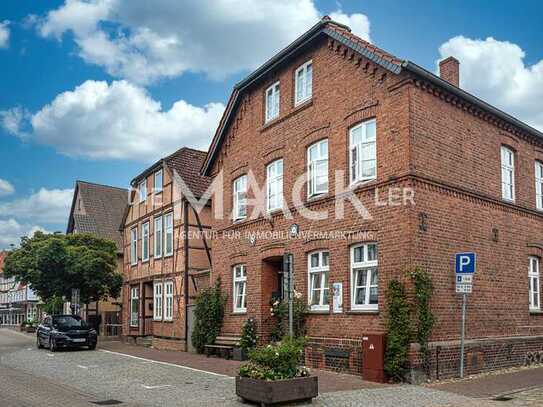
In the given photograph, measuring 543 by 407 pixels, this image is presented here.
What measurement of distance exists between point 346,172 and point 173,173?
12.8 meters

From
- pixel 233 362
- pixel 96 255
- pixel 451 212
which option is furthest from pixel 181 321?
pixel 451 212

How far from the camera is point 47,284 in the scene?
32188 millimetres

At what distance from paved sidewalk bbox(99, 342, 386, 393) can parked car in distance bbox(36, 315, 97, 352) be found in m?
1.10

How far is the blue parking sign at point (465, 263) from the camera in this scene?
48.9 ft

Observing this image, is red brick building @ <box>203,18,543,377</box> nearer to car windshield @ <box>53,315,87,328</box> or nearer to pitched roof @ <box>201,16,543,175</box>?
pitched roof @ <box>201,16,543,175</box>

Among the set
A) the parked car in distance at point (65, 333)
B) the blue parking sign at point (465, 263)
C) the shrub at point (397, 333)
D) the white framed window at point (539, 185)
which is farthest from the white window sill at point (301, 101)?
the parked car in distance at point (65, 333)

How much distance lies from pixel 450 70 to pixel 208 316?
1200cm

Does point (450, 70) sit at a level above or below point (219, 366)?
above

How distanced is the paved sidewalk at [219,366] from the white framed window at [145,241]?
16.0ft

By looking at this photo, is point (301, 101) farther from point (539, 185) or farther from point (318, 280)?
point (539, 185)

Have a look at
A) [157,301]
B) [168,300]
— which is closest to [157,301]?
[157,301]

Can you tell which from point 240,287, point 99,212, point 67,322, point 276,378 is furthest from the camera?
point 99,212

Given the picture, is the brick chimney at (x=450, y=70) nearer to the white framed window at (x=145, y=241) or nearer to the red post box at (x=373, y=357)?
the red post box at (x=373, y=357)

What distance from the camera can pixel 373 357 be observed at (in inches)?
590
